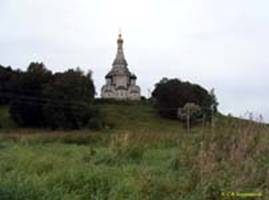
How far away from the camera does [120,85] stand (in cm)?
10100

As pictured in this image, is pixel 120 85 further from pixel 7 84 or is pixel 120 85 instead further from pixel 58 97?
pixel 58 97

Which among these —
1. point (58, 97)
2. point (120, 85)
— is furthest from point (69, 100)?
point (120, 85)

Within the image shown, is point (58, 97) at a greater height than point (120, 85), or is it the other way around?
point (120, 85)

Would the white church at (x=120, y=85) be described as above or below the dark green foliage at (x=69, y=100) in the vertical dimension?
above

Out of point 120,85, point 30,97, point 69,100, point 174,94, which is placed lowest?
point 69,100

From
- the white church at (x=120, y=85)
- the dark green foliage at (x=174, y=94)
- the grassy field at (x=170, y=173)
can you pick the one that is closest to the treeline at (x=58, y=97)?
the dark green foliage at (x=174, y=94)

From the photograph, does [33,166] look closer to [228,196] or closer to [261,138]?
[261,138]

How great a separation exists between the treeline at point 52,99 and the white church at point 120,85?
27600 mm

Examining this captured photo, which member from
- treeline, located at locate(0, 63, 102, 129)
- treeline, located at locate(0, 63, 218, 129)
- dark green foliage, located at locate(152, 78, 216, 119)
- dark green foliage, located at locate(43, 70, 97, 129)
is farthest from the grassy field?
dark green foliage, located at locate(152, 78, 216, 119)

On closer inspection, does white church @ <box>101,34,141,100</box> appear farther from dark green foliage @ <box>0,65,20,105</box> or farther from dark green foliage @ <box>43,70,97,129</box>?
dark green foliage @ <box>43,70,97,129</box>

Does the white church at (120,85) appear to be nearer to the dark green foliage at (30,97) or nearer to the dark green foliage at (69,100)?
the dark green foliage at (30,97)

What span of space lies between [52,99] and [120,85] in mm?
37017

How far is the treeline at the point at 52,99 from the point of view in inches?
2448

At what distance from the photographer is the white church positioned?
99500 millimetres
